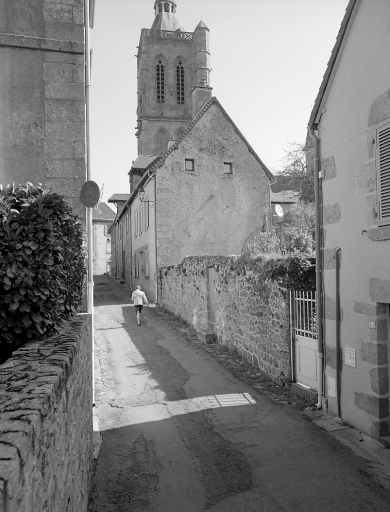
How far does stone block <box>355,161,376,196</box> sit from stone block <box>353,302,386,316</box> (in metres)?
1.57

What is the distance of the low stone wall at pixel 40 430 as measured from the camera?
161cm

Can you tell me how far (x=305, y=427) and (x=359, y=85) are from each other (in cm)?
512

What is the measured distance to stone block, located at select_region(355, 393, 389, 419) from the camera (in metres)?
5.93

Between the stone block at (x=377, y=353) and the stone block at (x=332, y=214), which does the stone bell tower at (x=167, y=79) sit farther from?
the stone block at (x=377, y=353)

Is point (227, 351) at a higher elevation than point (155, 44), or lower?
lower

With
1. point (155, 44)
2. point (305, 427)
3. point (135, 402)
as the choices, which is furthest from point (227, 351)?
point (155, 44)

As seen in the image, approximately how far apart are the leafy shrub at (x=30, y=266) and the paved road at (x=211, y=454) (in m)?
2.01

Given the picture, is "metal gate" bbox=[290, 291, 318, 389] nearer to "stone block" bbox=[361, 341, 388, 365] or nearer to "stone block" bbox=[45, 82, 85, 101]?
"stone block" bbox=[361, 341, 388, 365]

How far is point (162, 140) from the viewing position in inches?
1876

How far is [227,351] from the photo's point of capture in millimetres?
11984

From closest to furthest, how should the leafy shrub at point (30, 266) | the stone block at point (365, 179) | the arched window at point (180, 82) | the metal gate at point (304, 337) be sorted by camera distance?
the leafy shrub at point (30, 266)
the stone block at point (365, 179)
the metal gate at point (304, 337)
the arched window at point (180, 82)

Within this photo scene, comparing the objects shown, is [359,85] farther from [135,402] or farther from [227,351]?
[227,351]

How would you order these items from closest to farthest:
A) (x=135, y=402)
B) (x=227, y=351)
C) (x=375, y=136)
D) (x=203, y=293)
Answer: (x=375, y=136) < (x=135, y=402) < (x=227, y=351) < (x=203, y=293)

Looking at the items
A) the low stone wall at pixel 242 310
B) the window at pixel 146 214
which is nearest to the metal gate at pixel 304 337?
the low stone wall at pixel 242 310
